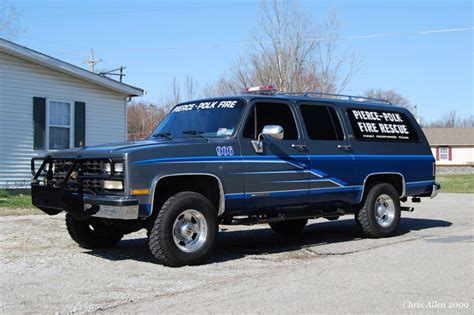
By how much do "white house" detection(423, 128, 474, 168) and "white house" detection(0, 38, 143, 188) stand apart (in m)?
45.9

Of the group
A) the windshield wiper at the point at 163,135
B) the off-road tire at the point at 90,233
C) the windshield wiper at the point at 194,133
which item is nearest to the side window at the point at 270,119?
the windshield wiper at the point at 194,133

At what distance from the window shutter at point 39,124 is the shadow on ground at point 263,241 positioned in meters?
7.30

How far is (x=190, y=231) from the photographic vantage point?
6.91 meters

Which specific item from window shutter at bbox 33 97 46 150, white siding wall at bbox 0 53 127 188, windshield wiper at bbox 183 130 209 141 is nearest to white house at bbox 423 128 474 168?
white siding wall at bbox 0 53 127 188

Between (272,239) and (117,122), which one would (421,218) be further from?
(117,122)

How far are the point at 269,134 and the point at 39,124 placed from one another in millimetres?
10216

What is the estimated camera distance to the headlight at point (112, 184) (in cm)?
643

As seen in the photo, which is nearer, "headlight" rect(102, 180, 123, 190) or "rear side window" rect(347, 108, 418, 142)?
"headlight" rect(102, 180, 123, 190)

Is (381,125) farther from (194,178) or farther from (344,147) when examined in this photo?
(194,178)

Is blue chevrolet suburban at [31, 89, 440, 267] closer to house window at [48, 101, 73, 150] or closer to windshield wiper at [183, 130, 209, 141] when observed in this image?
windshield wiper at [183, 130, 209, 141]

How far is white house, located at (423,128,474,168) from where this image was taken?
186ft

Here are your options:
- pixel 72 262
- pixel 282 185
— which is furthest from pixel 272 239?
pixel 72 262

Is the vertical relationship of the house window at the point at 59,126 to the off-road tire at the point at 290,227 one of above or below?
above

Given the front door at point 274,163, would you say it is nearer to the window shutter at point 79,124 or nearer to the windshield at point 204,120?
the windshield at point 204,120
